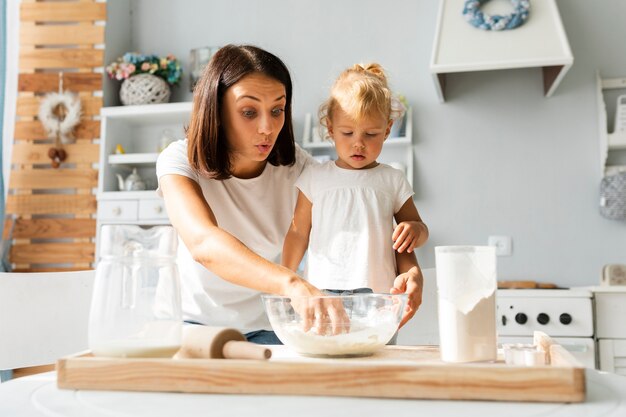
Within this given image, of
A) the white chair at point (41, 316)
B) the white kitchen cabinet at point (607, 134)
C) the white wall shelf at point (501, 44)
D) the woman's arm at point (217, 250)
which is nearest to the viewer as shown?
the woman's arm at point (217, 250)

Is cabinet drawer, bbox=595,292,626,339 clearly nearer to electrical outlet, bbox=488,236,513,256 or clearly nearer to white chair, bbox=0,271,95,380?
electrical outlet, bbox=488,236,513,256

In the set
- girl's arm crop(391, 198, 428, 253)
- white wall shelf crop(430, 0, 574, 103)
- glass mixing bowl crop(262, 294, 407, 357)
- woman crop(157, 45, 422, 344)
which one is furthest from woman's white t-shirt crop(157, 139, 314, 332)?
white wall shelf crop(430, 0, 574, 103)

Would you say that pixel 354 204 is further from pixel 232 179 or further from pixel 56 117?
pixel 56 117

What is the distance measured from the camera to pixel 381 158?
329cm

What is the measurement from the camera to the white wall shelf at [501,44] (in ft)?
9.20

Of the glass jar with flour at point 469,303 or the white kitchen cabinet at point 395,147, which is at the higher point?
the white kitchen cabinet at point 395,147

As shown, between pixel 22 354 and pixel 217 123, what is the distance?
24.7 inches

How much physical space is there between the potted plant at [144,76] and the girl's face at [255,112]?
1981mm

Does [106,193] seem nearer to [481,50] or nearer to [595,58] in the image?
[481,50]

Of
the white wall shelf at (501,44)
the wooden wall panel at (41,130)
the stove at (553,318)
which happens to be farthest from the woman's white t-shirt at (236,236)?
the wooden wall panel at (41,130)

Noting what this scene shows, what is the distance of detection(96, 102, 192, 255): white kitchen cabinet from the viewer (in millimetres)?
3201

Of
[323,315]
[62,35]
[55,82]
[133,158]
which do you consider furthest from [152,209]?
[323,315]

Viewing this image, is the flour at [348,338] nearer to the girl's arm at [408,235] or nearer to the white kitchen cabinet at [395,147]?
the girl's arm at [408,235]

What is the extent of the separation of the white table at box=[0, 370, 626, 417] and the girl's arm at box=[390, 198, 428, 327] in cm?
41
